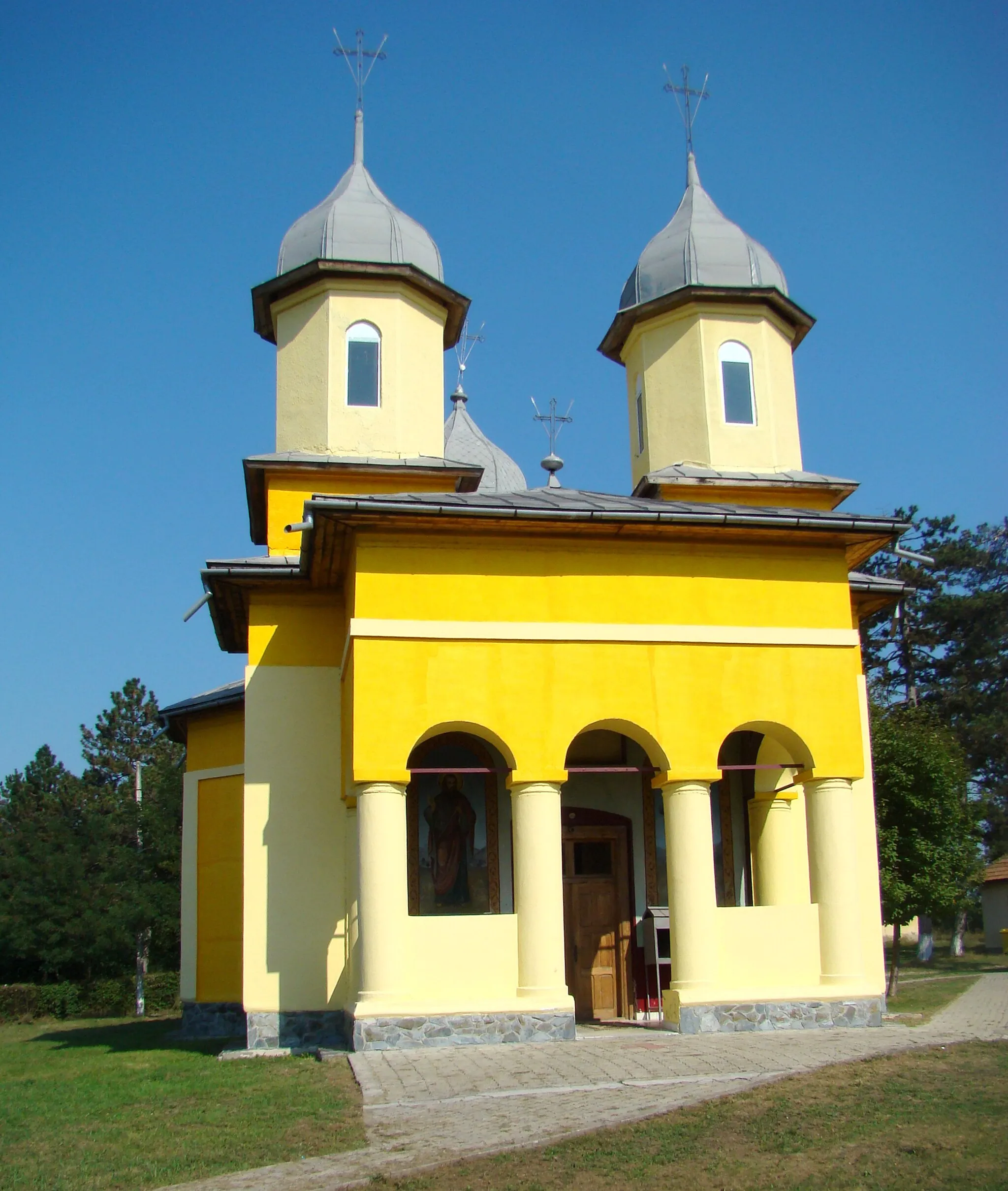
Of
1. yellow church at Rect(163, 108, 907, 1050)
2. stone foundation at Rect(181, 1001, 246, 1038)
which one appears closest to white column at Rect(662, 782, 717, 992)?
yellow church at Rect(163, 108, 907, 1050)

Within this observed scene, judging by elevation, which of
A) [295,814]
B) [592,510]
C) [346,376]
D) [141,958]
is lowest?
[141,958]

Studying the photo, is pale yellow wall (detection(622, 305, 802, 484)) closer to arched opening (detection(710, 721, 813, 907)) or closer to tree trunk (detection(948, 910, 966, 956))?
arched opening (detection(710, 721, 813, 907))

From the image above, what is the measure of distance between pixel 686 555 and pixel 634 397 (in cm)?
604

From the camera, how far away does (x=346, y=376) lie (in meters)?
17.7

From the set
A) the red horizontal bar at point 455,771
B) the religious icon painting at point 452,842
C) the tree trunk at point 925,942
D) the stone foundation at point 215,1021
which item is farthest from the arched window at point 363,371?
the tree trunk at point 925,942

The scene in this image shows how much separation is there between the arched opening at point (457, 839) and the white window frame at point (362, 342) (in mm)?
4896

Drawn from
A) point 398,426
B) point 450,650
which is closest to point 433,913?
Answer: point 450,650

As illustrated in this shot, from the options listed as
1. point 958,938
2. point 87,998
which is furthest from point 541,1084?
point 958,938

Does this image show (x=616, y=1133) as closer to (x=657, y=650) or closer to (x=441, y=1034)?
(x=441, y=1034)

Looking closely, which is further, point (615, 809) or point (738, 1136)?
point (615, 809)

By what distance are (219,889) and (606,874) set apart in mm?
6327

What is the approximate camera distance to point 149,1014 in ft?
91.9

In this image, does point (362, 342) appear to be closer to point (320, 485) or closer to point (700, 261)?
point (320, 485)

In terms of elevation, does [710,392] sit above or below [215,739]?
above
